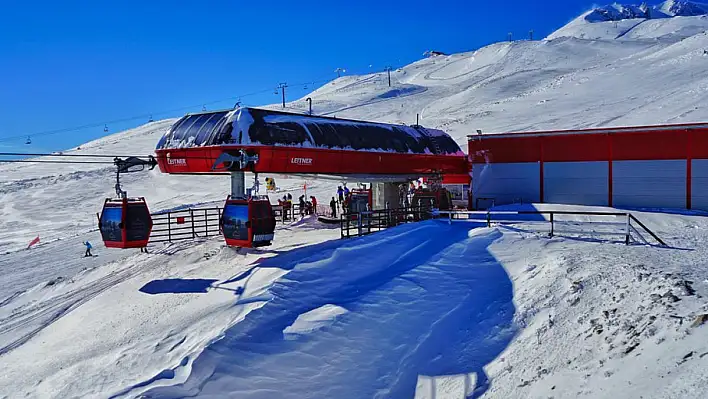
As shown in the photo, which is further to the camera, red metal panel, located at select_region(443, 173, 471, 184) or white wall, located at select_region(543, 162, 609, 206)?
red metal panel, located at select_region(443, 173, 471, 184)

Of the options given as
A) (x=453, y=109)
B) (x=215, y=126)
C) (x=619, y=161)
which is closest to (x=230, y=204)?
(x=215, y=126)

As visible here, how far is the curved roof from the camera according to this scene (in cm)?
1546

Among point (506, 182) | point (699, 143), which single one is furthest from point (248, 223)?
point (699, 143)

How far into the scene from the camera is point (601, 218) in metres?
20.1

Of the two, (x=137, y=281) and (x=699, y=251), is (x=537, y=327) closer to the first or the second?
Answer: (x=699, y=251)

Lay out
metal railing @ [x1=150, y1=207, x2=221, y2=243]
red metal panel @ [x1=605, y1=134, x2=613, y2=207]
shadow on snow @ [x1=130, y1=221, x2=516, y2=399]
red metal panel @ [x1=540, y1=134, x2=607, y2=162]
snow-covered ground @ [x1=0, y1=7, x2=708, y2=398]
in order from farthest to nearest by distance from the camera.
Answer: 1. red metal panel @ [x1=540, y1=134, x2=607, y2=162]
2. red metal panel @ [x1=605, y1=134, x2=613, y2=207]
3. metal railing @ [x1=150, y1=207, x2=221, y2=243]
4. shadow on snow @ [x1=130, y1=221, x2=516, y2=399]
5. snow-covered ground @ [x1=0, y1=7, x2=708, y2=398]

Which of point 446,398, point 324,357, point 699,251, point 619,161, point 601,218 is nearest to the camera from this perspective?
point 446,398

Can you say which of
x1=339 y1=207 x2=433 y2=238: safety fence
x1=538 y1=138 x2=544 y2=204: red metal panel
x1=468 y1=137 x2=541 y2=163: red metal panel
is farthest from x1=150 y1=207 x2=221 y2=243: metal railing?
x1=538 y1=138 x2=544 y2=204: red metal panel

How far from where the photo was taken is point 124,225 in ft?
49.4

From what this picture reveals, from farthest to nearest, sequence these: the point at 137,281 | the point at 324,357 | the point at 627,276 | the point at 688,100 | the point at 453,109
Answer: the point at 453,109 → the point at 688,100 → the point at 137,281 → the point at 627,276 → the point at 324,357

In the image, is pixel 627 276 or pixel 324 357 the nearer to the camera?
pixel 324 357

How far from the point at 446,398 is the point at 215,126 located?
35.2ft

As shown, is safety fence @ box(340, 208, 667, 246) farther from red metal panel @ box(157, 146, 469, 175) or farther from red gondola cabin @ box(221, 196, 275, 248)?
red gondola cabin @ box(221, 196, 275, 248)

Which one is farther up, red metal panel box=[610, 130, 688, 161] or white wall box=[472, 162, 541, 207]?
red metal panel box=[610, 130, 688, 161]
